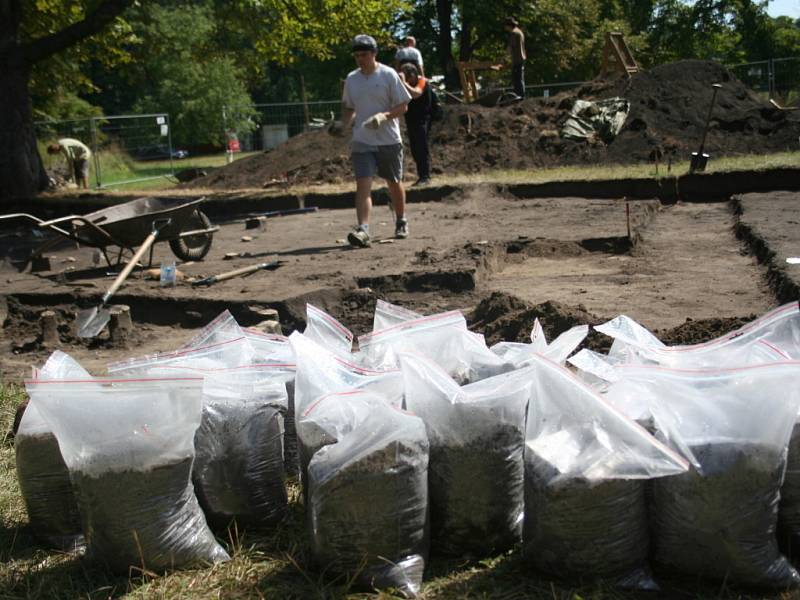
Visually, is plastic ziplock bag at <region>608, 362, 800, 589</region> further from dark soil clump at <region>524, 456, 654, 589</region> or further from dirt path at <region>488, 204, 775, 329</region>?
dirt path at <region>488, 204, 775, 329</region>

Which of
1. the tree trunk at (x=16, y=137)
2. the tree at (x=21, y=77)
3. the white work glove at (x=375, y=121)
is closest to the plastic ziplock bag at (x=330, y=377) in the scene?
the white work glove at (x=375, y=121)

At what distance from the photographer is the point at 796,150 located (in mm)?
14000

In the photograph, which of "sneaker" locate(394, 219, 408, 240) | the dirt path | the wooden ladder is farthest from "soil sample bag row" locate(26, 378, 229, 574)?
the wooden ladder

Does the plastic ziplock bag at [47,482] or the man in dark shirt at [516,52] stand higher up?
the man in dark shirt at [516,52]

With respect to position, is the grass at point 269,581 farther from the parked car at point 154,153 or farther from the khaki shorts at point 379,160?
the parked car at point 154,153

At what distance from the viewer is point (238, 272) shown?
7430 millimetres

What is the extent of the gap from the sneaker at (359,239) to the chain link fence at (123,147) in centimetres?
1333

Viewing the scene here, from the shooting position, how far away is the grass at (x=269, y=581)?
7.71 ft

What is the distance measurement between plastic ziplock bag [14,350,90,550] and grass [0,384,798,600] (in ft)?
0.25

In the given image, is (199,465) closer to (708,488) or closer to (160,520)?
(160,520)

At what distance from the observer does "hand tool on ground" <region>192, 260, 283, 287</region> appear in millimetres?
7188

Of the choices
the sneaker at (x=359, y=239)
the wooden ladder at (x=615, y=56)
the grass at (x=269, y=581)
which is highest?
the wooden ladder at (x=615, y=56)

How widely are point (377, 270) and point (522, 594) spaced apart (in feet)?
16.4

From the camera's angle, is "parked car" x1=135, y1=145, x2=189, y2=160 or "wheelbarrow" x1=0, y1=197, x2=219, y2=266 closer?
"wheelbarrow" x1=0, y1=197, x2=219, y2=266
